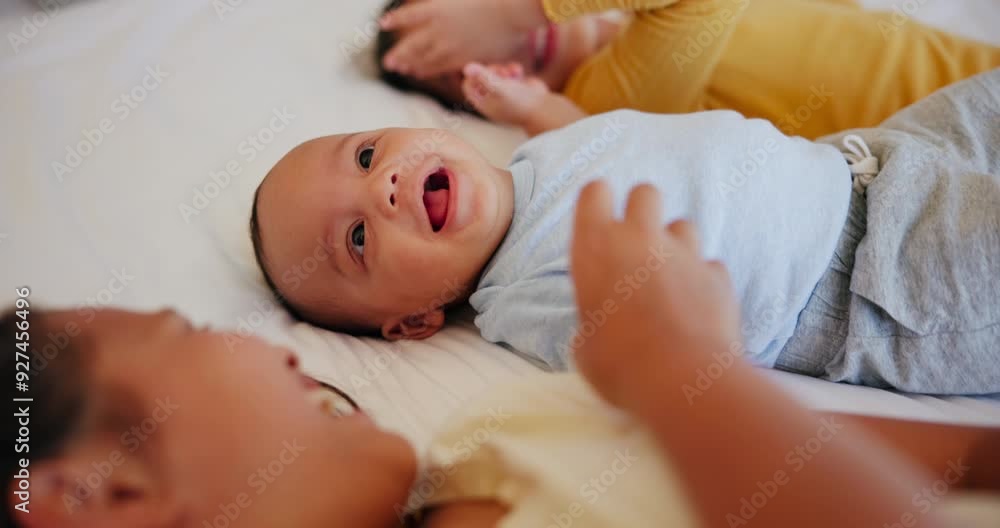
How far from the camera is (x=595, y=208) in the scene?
58 centimetres

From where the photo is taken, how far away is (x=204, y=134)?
986 millimetres

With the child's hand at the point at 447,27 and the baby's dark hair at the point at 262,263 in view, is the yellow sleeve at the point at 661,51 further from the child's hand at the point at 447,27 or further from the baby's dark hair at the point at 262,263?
the baby's dark hair at the point at 262,263

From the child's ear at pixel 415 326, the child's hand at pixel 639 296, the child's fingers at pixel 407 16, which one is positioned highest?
the child's fingers at pixel 407 16

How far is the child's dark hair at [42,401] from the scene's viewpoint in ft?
1.61

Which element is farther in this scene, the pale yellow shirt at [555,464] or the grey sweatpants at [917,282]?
the grey sweatpants at [917,282]

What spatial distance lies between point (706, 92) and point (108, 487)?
1.05m

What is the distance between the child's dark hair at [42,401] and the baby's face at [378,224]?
1.24 feet

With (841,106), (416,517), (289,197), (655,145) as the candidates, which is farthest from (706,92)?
(416,517)

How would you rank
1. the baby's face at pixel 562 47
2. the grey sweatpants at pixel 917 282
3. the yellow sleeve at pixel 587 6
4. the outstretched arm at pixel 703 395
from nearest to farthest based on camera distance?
1. the outstretched arm at pixel 703 395
2. the grey sweatpants at pixel 917 282
3. the yellow sleeve at pixel 587 6
4. the baby's face at pixel 562 47

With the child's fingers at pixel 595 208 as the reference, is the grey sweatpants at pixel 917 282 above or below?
below

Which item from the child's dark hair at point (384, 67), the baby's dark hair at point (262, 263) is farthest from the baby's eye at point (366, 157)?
the child's dark hair at point (384, 67)

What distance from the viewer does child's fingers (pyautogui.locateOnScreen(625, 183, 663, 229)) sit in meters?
0.57

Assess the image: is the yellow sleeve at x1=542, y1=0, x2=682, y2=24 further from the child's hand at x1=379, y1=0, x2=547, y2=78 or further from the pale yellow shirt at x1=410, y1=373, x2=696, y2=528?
the pale yellow shirt at x1=410, y1=373, x2=696, y2=528

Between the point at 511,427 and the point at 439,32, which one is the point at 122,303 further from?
the point at 439,32
